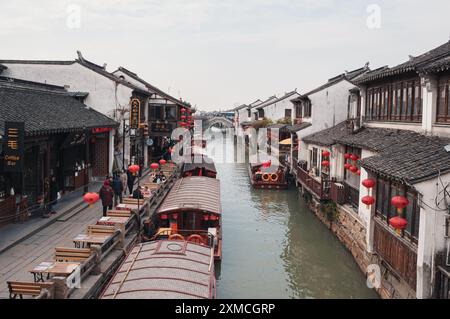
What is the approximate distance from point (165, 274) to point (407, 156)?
7425 mm

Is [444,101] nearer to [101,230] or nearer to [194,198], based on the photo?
[194,198]

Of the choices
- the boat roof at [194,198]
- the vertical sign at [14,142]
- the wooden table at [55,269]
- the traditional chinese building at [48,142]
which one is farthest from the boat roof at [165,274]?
the traditional chinese building at [48,142]

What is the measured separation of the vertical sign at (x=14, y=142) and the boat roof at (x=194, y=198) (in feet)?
18.0

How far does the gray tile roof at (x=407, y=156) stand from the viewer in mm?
10727

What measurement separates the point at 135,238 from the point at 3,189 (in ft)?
15.5

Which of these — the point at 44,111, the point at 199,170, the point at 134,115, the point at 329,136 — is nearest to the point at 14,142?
the point at 44,111

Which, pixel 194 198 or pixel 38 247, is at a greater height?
pixel 194 198

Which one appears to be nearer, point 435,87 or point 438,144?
point 438,144

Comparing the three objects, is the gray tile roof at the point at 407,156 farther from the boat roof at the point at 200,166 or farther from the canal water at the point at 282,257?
the boat roof at the point at 200,166

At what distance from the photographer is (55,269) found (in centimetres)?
1067
